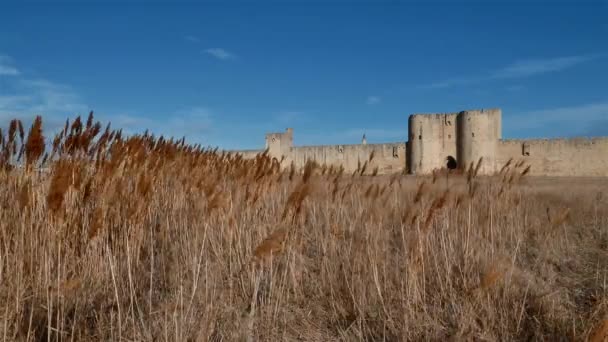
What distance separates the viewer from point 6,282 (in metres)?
1.93

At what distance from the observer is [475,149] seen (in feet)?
71.3

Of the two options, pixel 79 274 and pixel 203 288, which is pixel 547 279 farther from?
→ pixel 79 274

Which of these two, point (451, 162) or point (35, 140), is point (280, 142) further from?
point (35, 140)

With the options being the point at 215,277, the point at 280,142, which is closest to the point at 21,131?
the point at 215,277

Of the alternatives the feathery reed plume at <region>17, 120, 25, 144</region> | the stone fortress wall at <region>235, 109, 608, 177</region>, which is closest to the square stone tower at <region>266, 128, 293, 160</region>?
the stone fortress wall at <region>235, 109, 608, 177</region>

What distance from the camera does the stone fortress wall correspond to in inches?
808

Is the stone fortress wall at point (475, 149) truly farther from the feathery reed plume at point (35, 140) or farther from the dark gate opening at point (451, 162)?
the feathery reed plume at point (35, 140)

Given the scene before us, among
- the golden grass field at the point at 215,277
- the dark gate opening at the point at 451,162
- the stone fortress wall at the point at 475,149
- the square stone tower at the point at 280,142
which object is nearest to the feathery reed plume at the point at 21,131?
the golden grass field at the point at 215,277

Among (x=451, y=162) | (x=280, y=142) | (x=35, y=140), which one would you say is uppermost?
(x=280, y=142)

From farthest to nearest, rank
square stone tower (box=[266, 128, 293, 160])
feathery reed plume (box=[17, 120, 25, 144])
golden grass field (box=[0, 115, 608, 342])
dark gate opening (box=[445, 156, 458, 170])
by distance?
square stone tower (box=[266, 128, 293, 160])
dark gate opening (box=[445, 156, 458, 170])
feathery reed plume (box=[17, 120, 25, 144])
golden grass field (box=[0, 115, 608, 342])

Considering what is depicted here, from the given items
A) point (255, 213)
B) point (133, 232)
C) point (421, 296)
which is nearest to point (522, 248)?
point (421, 296)

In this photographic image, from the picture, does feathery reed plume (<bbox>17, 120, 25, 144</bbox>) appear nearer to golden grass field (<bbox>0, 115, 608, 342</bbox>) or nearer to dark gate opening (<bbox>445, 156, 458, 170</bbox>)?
golden grass field (<bbox>0, 115, 608, 342</bbox>)

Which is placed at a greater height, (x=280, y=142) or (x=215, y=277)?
(x=280, y=142)

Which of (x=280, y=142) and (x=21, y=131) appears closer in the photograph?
(x=21, y=131)
